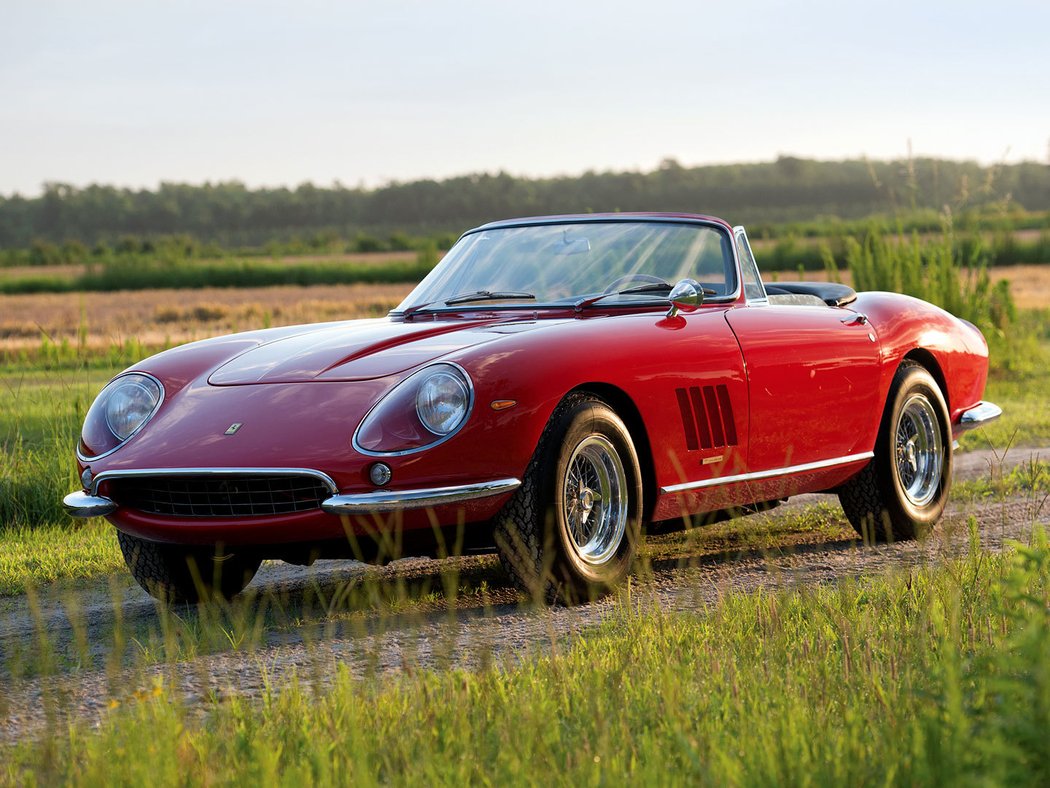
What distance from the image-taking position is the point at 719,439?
603 cm

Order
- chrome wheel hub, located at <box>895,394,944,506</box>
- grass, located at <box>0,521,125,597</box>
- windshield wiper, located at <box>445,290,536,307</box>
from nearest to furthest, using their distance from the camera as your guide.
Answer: windshield wiper, located at <box>445,290,536,307</box>, grass, located at <box>0,521,125,597</box>, chrome wheel hub, located at <box>895,394,944,506</box>

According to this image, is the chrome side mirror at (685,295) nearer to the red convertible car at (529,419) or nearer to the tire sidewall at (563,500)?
the red convertible car at (529,419)

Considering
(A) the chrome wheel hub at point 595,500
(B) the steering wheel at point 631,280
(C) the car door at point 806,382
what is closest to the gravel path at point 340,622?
(A) the chrome wheel hub at point 595,500

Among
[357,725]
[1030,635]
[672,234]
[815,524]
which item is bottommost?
[815,524]

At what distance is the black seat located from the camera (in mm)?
7377

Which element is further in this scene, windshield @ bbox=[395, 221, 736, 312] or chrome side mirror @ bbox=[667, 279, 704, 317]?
windshield @ bbox=[395, 221, 736, 312]

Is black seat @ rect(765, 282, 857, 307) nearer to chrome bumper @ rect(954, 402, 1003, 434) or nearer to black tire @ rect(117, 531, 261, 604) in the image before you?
chrome bumper @ rect(954, 402, 1003, 434)

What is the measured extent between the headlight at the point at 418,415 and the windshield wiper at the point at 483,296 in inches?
53.4

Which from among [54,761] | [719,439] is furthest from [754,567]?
[54,761]

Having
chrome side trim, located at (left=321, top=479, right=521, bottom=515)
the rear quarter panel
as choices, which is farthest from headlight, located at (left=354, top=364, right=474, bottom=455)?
the rear quarter panel

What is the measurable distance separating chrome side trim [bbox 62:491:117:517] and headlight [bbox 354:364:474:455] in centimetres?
108

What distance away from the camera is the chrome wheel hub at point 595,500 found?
5.42 meters

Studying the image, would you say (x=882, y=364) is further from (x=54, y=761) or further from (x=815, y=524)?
(x=54, y=761)

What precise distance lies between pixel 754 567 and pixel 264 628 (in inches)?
Answer: 88.3
